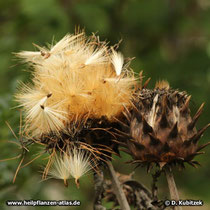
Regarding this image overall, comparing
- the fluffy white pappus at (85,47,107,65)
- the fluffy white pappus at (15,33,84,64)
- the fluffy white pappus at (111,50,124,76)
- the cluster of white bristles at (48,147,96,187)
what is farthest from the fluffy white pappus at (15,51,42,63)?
the cluster of white bristles at (48,147,96,187)

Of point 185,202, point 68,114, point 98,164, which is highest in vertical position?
point 68,114

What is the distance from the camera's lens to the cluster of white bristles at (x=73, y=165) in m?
2.23

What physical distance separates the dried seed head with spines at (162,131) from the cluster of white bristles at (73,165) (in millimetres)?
236

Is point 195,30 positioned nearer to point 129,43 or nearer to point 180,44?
point 180,44

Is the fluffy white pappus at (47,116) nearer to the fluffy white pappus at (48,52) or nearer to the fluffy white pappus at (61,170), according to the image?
the fluffy white pappus at (61,170)

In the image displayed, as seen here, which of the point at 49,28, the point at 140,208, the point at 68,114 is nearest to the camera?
the point at 68,114

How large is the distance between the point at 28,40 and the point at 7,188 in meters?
2.87

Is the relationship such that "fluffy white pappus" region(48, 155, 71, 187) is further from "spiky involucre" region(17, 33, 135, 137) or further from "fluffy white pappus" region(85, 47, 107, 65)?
"fluffy white pappus" region(85, 47, 107, 65)

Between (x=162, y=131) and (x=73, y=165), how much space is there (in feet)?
1.61

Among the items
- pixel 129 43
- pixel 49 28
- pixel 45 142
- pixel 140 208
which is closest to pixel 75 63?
pixel 45 142

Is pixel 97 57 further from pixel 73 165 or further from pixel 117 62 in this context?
pixel 73 165

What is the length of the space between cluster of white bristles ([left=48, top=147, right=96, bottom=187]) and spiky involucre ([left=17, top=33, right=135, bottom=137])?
15cm

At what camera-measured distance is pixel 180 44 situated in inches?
284

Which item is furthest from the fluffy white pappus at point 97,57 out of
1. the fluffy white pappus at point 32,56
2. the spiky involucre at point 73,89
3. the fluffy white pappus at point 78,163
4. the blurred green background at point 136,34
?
the blurred green background at point 136,34
